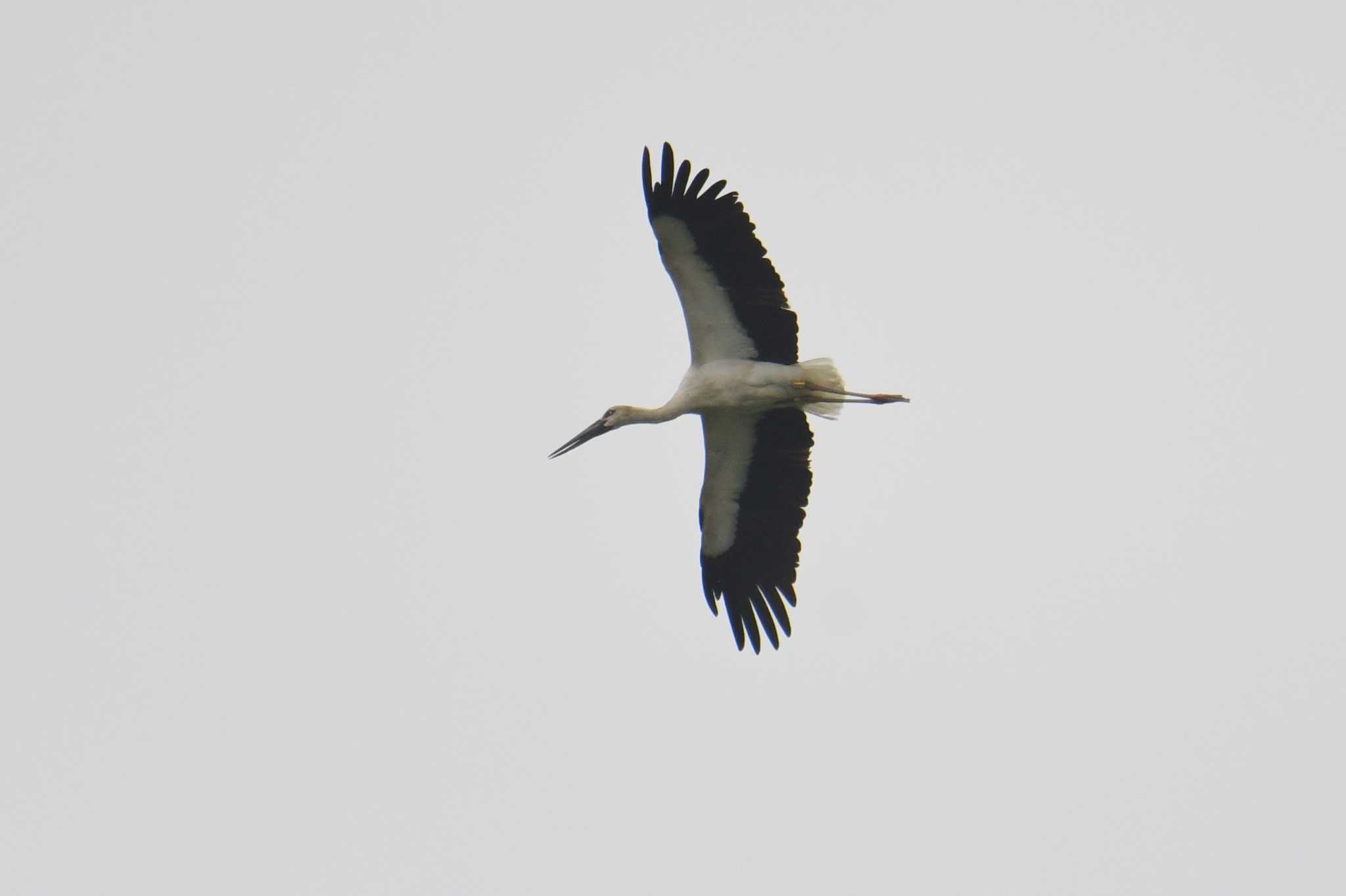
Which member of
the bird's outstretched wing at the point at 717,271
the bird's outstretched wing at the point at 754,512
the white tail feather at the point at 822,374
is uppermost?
the bird's outstretched wing at the point at 717,271

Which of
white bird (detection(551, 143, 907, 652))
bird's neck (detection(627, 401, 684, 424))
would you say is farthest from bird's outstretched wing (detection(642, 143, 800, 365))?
bird's neck (detection(627, 401, 684, 424))

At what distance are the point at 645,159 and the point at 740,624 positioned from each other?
12.2 ft

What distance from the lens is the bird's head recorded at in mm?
15109

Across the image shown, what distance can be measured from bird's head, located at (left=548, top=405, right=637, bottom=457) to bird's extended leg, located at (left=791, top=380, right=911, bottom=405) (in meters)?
1.46

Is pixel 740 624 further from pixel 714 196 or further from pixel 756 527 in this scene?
pixel 714 196

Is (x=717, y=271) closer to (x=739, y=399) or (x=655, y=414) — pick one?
(x=739, y=399)

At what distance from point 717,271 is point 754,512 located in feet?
6.78

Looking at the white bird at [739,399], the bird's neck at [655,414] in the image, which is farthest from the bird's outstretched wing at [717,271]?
the bird's neck at [655,414]

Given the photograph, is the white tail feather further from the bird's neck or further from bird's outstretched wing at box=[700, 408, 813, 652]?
the bird's neck

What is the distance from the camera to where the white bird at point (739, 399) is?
A: 13602 mm

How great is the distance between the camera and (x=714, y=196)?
13.5 metres

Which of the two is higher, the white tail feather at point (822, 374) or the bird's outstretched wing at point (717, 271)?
the bird's outstretched wing at point (717, 271)

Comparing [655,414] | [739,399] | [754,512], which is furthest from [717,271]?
[754,512]

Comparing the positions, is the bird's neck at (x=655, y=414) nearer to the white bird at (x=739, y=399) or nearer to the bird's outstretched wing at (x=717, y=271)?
the white bird at (x=739, y=399)
